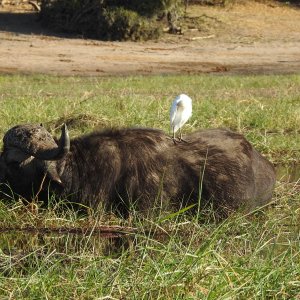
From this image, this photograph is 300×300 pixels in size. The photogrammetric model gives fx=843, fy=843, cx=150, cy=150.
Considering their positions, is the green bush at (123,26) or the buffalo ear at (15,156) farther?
the green bush at (123,26)

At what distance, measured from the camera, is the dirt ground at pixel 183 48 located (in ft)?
75.0

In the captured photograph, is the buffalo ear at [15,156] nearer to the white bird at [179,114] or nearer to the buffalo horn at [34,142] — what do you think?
the buffalo horn at [34,142]

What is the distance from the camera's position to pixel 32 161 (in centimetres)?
692

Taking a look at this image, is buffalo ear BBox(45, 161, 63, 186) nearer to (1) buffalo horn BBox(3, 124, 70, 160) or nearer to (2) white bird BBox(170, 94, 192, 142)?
(1) buffalo horn BBox(3, 124, 70, 160)

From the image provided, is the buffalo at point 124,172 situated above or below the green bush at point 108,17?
above

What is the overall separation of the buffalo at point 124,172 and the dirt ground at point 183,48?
14.7 m

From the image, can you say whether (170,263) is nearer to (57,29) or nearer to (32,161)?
(32,161)

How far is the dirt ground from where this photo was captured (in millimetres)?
22859

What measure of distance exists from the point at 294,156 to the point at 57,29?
19.7 metres

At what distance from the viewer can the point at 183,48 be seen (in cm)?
2684

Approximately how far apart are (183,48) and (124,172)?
20.3 m

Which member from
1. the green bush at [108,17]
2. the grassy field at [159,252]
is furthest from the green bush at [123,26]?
the grassy field at [159,252]

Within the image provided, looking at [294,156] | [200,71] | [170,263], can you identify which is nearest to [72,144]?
[170,263]

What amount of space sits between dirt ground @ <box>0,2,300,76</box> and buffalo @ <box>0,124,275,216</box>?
1468cm
